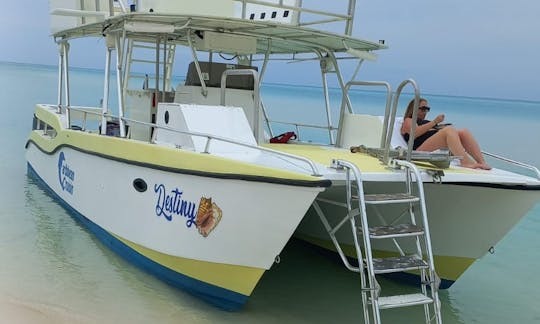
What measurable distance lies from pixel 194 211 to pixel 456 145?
2.71 metres

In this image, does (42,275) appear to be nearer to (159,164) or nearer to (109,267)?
(109,267)

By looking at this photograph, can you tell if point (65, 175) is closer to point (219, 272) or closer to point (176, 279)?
point (176, 279)

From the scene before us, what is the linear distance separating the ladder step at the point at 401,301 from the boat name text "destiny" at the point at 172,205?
5.75 feet

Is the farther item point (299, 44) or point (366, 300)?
point (299, 44)

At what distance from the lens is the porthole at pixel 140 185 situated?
19.0 ft

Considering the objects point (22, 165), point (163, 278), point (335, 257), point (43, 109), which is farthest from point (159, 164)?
point (22, 165)

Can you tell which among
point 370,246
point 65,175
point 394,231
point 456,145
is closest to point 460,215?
point 456,145

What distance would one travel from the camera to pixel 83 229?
8.19m

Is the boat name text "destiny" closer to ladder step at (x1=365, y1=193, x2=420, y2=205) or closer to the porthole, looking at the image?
the porthole

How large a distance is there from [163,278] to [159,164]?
128 cm

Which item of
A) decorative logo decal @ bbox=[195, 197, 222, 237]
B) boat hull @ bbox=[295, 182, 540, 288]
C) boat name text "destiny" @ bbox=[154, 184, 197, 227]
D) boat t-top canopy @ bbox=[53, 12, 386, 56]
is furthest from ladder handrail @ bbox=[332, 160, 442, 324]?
boat t-top canopy @ bbox=[53, 12, 386, 56]

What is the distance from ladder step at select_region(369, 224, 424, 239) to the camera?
4652 mm

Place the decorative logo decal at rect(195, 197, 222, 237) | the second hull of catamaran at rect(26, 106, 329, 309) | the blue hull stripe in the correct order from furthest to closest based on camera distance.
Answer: the blue hull stripe, the decorative logo decal at rect(195, 197, 222, 237), the second hull of catamaran at rect(26, 106, 329, 309)

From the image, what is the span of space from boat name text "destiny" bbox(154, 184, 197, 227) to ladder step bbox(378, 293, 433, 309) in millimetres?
1752
